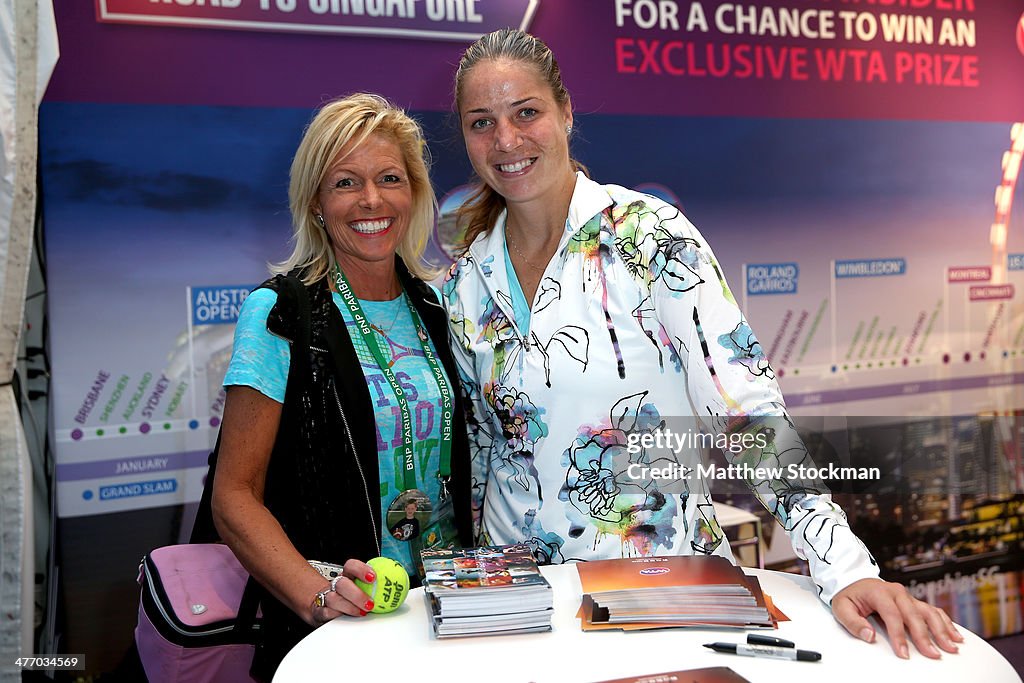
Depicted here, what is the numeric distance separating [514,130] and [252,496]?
37.9 inches

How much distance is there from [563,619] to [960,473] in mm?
3518

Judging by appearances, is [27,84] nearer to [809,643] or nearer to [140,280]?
[140,280]

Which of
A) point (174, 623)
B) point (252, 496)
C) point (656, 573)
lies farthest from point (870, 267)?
point (174, 623)

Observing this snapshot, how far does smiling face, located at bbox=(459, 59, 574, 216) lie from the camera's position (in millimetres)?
1971

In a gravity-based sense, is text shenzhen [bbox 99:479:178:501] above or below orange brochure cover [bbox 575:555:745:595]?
above

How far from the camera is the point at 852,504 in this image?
420cm

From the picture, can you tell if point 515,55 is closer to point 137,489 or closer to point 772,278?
point 137,489

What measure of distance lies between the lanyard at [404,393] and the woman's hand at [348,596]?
46 cm

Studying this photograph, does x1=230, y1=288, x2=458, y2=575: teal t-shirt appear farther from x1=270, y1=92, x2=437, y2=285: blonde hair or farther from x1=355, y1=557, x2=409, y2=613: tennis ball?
x1=355, y1=557, x2=409, y2=613: tennis ball

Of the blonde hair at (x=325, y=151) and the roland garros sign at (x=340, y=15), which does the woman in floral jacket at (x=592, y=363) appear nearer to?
the blonde hair at (x=325, y=151)

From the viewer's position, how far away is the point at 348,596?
1579 mm

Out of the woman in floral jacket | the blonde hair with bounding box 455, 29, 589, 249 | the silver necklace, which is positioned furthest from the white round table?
the blonde hair with bounding box 455, 29, 589, 249

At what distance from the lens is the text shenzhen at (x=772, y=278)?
12.8 feet

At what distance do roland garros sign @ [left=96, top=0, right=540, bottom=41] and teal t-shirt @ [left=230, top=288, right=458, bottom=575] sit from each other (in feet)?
4.77
